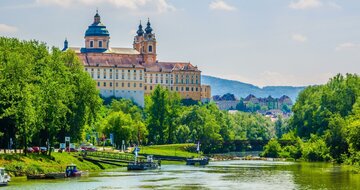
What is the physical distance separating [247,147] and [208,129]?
7750mm

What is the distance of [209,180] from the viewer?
277ft

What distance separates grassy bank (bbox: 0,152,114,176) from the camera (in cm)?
8288

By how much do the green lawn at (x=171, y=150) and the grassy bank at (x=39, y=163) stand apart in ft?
93.2

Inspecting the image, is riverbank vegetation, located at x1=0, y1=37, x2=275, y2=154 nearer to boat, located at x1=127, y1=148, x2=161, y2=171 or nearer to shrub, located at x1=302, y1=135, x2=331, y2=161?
boat, located at x1=127, y1=148, x2=161, y2=171

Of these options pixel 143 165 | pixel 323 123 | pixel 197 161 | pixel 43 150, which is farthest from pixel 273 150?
pixel 43 150

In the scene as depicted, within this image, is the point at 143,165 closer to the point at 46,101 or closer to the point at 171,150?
the point at 46,101

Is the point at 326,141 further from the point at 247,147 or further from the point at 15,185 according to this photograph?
the point at 15,185

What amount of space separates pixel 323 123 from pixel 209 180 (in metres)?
58.8

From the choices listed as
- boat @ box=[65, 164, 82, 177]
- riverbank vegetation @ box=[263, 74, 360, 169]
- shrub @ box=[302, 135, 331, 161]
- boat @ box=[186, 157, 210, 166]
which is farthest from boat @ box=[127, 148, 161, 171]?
shrub @ box=[302, 135, 331, 161]

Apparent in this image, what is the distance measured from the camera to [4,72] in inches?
3501

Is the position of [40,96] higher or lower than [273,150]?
higher

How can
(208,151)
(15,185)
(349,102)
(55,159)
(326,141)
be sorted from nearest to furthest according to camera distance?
1. (15,185)
2. (55,159)
3. (326,141)
4. (349,102)
5. (208,151)

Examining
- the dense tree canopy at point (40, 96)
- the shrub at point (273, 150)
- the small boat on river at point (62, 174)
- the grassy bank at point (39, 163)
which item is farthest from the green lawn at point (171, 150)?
the small boat on river at point (62, 174)

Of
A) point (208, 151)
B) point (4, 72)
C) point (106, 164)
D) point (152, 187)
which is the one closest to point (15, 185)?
point (152, 187)
